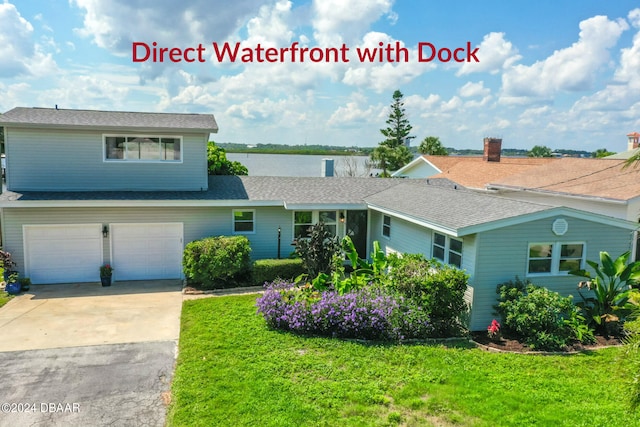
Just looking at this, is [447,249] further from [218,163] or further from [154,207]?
[218,163]

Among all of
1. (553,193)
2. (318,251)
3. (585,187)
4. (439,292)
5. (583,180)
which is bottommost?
(439,292)

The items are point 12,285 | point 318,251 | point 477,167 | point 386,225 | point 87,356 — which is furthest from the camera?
point 477,167

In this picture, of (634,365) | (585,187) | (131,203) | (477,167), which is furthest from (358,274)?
(477,167)

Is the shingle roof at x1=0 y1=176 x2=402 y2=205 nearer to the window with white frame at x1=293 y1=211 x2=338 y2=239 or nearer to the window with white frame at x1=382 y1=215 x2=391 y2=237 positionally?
the window with white frame at x1=293 y1=211 x2=338 y2=239

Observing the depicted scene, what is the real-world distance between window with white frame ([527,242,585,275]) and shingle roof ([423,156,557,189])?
43.5 ft

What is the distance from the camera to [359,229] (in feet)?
57.0

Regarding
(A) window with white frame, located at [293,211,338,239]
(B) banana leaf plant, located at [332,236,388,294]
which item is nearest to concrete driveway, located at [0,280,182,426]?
(B) banana leaf plant, located at [332,236,388,294]

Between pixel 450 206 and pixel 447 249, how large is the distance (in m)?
1.54

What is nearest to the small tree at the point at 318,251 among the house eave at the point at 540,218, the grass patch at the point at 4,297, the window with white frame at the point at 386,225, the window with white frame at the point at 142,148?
the window with white frame at the point at 386,225

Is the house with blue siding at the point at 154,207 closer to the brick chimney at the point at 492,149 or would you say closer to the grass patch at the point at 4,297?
the grass patch at the point at 4,297

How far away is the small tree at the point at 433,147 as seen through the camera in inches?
1807

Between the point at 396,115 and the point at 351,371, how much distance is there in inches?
1800

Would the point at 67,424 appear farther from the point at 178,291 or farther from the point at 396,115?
the point at 396,115

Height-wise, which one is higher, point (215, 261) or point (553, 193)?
point (553, 193)
